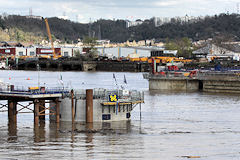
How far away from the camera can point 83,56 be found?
19488 centimetres

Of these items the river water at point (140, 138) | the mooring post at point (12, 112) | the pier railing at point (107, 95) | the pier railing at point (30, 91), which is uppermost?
the pier railing at point (30, 91)

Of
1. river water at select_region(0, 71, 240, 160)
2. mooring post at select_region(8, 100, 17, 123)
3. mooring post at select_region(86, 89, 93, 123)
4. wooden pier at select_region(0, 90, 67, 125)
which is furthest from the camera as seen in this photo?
mooring post at select_region(8, 100, 17, 123)

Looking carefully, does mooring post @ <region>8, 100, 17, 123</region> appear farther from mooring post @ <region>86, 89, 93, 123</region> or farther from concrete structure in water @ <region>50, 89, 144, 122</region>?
mooring post @ <region>86, 89, 93, 123</region>

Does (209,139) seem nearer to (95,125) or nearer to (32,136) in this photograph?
(95,125)

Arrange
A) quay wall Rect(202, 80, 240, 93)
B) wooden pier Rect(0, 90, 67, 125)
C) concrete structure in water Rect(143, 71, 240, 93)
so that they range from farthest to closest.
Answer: concrete structure in water Rect(143, 71, 240, 93), quay wall Rect(202, 80, 240, 93), wooden pier Rect(0, 90, 67, 125)

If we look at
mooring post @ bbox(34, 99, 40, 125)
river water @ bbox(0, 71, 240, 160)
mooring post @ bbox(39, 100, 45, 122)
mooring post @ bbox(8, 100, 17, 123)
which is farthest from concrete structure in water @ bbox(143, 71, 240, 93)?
mooring post @ bbox(34, 99, 40, 125)

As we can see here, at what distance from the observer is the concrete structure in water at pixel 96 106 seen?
45656 millimetres

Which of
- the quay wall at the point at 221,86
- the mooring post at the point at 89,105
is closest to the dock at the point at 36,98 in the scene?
the mooring post at the point at 89,105

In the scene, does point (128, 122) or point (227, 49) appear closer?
point (128, 122)

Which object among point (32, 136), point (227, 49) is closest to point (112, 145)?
point (32, 136)

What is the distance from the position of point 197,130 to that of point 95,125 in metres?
7.78

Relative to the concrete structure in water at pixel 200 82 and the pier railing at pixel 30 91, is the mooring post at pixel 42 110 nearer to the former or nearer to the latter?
the pier railing at pixel 30 91

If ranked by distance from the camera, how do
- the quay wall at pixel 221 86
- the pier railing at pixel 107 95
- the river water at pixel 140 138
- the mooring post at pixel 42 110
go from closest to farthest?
the river water at pixel 140 138, the pier railing at pixel 107 95, the mooring post at pixel 42 110, the quay wall at pixel 221 86

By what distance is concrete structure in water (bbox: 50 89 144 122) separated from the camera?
45.7 m
